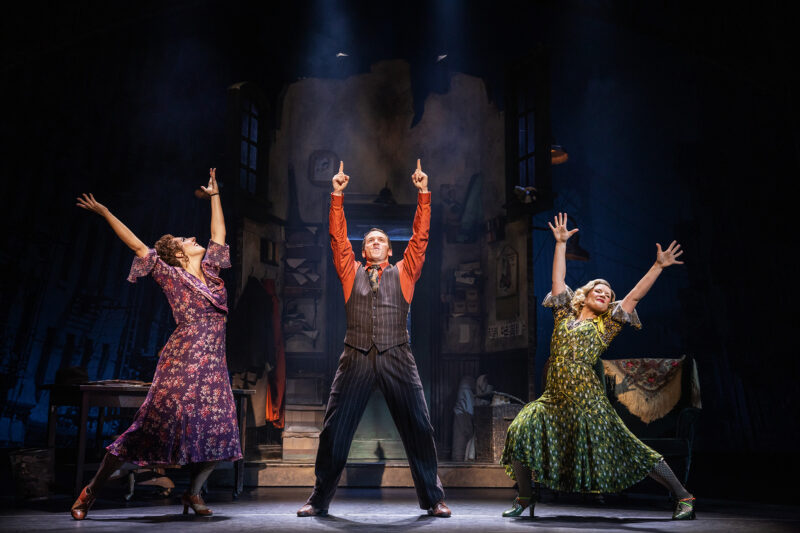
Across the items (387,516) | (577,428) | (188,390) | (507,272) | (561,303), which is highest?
(507,272)

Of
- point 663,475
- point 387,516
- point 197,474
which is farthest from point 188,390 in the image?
point 663,475

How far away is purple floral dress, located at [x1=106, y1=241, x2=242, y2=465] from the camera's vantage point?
3.81 meters

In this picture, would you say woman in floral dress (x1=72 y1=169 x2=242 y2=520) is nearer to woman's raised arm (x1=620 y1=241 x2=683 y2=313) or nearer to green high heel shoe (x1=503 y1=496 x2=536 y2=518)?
green high heel shoe (x1=503 y1=496 x2=536 y2=518)

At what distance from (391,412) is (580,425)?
3.45 feet

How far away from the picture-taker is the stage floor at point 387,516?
3463 mm

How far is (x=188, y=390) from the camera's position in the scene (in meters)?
3.87

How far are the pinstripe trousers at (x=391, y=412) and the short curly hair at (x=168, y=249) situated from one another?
1196 mm

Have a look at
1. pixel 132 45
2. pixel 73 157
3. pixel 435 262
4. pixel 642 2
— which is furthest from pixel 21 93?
pixel 642 2

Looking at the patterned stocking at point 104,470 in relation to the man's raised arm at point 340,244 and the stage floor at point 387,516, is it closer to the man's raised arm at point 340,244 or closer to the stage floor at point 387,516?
the stage floor at point 387,516

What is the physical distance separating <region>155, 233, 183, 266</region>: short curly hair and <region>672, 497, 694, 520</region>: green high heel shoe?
3.18m

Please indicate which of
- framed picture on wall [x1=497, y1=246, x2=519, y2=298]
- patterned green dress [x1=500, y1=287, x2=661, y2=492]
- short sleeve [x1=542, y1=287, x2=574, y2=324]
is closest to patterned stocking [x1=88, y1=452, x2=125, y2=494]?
patterned green dress [x1=500, y1=287, x2=661, y2=492]

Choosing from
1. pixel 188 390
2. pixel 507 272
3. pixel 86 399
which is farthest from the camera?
pixel 507 272

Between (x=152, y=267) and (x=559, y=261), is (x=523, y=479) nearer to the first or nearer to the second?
(x=559, y=261)

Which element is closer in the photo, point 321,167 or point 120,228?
point 120,228
